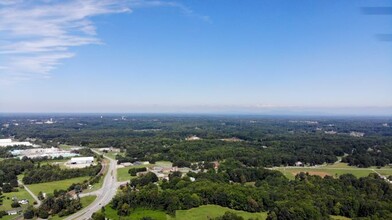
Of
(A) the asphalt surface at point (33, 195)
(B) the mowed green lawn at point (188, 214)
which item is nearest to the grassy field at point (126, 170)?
(A) the asphalt surface at point (33, 195)

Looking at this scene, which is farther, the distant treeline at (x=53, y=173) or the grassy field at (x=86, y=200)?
the distant treeline at (x=53, y=173)

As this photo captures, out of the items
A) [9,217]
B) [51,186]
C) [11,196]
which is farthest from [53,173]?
[9,217]

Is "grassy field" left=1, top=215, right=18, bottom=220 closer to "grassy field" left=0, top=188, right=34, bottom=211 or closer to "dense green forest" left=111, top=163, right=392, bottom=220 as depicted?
"grassy field" left=0, top=188, right=34, bottom=211

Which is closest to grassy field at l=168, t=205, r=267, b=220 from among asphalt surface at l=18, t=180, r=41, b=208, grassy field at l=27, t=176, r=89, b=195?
asphalt surface at l=18, t=180, r=41, b=208

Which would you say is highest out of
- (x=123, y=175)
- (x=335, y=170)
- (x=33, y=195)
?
(x=335, y=170)

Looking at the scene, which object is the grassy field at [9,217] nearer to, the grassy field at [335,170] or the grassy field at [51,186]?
the grassy field at [51,186]

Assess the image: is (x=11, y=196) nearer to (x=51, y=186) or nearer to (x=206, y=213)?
(x=51, y=186)

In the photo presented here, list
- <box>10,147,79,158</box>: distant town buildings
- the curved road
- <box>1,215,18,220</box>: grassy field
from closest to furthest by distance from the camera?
1. <box>1,215,18,220</box>: grassy field
2. the curved road
3. <box>10,147,79,158</box>: distant town buildings

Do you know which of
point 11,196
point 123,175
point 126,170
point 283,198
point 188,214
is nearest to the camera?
point 188,214
